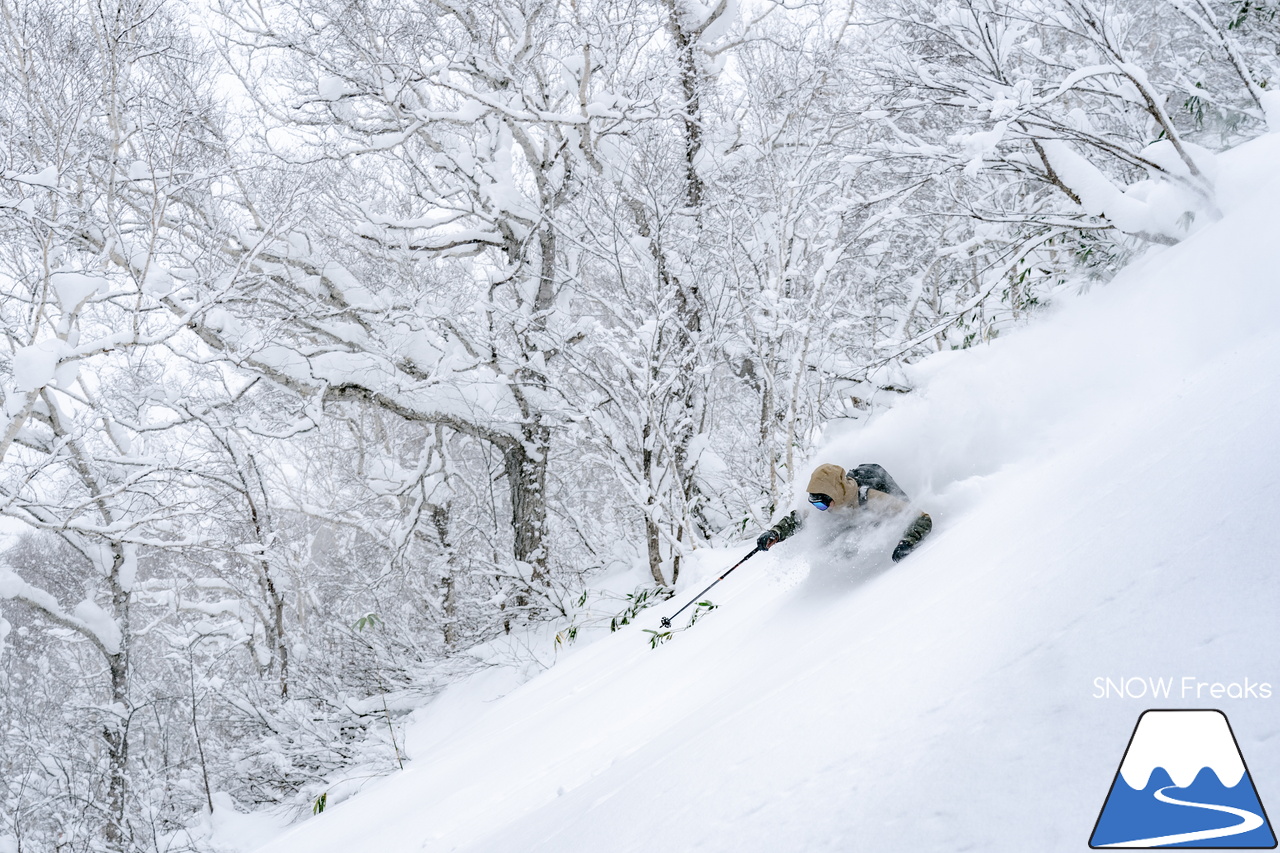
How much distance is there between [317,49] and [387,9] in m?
0.82

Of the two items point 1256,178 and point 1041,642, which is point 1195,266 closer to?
point 1256,178

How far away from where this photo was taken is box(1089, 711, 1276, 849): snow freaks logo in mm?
987

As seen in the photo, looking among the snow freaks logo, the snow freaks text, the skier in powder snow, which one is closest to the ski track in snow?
the snow freaks logo

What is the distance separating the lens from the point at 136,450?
11.1 m

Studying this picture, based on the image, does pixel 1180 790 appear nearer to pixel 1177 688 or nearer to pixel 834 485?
pixel 1177 688

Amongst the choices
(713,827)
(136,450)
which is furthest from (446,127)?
(713,827)

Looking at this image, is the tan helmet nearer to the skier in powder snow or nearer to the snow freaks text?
the skier in powder snow

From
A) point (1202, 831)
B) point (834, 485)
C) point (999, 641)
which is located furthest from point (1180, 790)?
point (834, 485)

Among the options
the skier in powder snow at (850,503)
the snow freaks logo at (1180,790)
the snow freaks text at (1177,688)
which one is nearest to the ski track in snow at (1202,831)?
the snow freaks logo at (1180,790)

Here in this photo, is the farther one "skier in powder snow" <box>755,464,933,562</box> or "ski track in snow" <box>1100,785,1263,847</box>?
"skier in powder snow" <box>755,464,933,562</box>

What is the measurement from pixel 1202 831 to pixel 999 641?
0.51 meters

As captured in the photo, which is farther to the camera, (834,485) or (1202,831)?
(834,485)

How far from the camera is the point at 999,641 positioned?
4.96 ft

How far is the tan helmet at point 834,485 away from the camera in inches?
149
